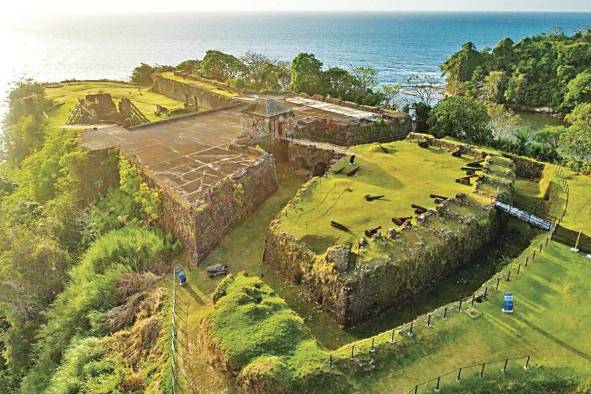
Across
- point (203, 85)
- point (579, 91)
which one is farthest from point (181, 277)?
point (579, 91)

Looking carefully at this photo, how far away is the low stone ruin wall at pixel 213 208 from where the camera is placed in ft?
91.4

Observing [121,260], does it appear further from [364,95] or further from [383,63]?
[383,63]

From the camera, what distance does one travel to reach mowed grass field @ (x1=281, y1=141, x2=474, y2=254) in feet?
87.6

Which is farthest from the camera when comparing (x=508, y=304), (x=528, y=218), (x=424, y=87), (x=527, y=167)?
(x=424, y=87)

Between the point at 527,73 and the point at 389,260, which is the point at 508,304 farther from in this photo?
the point at 527,73

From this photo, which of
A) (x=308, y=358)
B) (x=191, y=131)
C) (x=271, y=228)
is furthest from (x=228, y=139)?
(x=308, y=358)

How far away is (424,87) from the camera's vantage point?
98562 mm

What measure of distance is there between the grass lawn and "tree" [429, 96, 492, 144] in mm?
31343

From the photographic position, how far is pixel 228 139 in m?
40.7

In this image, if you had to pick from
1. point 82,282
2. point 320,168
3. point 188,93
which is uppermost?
point 188,93

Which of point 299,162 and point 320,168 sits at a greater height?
point 299,162

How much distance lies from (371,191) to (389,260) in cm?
857

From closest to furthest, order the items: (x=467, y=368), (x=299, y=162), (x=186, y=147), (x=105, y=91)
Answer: (x=467, y=368) → (x=186, y=147) → (x=299, y=162) → (x=105, y=91)

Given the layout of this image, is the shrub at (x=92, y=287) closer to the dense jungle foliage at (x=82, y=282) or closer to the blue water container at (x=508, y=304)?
the dense jungle foliage at (x=82, y=282)
